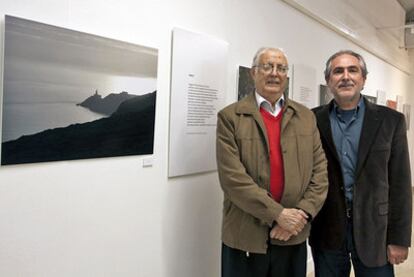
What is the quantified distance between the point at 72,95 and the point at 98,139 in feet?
0.82

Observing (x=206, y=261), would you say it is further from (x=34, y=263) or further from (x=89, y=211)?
(x=34, y=263)

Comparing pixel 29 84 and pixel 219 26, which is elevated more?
pixel 219 26

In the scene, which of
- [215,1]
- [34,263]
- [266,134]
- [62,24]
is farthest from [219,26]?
[34,263]

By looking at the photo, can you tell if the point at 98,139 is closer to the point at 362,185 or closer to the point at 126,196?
the point at 126,196

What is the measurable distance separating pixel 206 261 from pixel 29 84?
1.67 m

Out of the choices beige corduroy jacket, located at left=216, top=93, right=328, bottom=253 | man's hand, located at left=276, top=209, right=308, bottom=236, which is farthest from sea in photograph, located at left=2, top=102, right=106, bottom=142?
man's hand, located at left=276, top=209, right=308, bottom=236

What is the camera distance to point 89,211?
180 cm

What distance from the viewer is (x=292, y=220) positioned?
1787mm

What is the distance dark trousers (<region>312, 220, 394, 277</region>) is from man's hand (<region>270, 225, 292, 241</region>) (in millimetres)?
309

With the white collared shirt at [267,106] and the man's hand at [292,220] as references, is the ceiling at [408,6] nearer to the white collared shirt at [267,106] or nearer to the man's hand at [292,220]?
the white collared shirt at [267,106]

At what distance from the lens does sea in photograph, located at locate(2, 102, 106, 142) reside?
146cm

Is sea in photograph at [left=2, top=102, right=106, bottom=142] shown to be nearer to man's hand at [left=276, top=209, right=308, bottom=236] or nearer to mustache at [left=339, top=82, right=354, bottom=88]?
man's hand at [left=276, top=209, right=308, bottom=236]

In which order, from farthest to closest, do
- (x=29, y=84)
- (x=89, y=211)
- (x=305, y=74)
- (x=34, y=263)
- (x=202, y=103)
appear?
(x=305, y=74) → (x=202, y=103) → (x=89, y=211) → (x=34, y=263) → (x=29, y=84)

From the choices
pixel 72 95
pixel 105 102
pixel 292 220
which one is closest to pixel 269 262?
pixel 292 220
